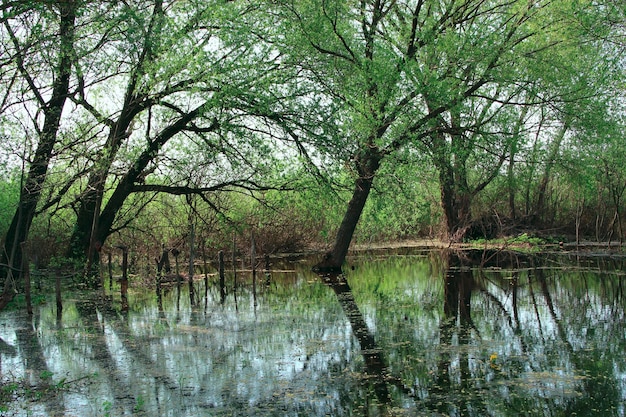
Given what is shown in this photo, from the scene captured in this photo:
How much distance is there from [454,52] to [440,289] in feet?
19.2

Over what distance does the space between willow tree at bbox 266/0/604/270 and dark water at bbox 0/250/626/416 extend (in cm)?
369

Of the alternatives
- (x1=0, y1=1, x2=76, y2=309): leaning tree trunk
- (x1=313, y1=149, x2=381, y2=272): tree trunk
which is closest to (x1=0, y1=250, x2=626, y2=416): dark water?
(x1=0, y1=1, x2=76, y2=309): leaning tree trunk

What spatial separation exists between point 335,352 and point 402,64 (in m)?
8.78

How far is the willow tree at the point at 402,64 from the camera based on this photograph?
15031mm

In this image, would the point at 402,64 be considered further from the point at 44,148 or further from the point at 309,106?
the point at 44,148

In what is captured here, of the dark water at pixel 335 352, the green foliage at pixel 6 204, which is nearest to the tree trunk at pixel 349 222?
the dark water at pixel 335 352

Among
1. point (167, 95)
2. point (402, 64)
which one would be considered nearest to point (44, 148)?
point (167, 95)

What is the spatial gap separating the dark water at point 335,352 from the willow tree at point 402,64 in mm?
3694

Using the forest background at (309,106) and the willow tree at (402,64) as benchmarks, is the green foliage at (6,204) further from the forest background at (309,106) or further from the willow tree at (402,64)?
the willow tree at (402,64)

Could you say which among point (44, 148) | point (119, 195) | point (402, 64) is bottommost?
point (119, 195)

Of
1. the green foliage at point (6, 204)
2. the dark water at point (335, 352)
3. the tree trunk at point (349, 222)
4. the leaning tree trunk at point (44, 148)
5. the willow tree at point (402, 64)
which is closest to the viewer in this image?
the dark water at point (335, 352)

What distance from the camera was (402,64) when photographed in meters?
15.1

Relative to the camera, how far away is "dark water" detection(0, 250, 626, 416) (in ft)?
20.1

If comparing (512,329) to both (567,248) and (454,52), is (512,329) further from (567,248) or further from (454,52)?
(567,248)
